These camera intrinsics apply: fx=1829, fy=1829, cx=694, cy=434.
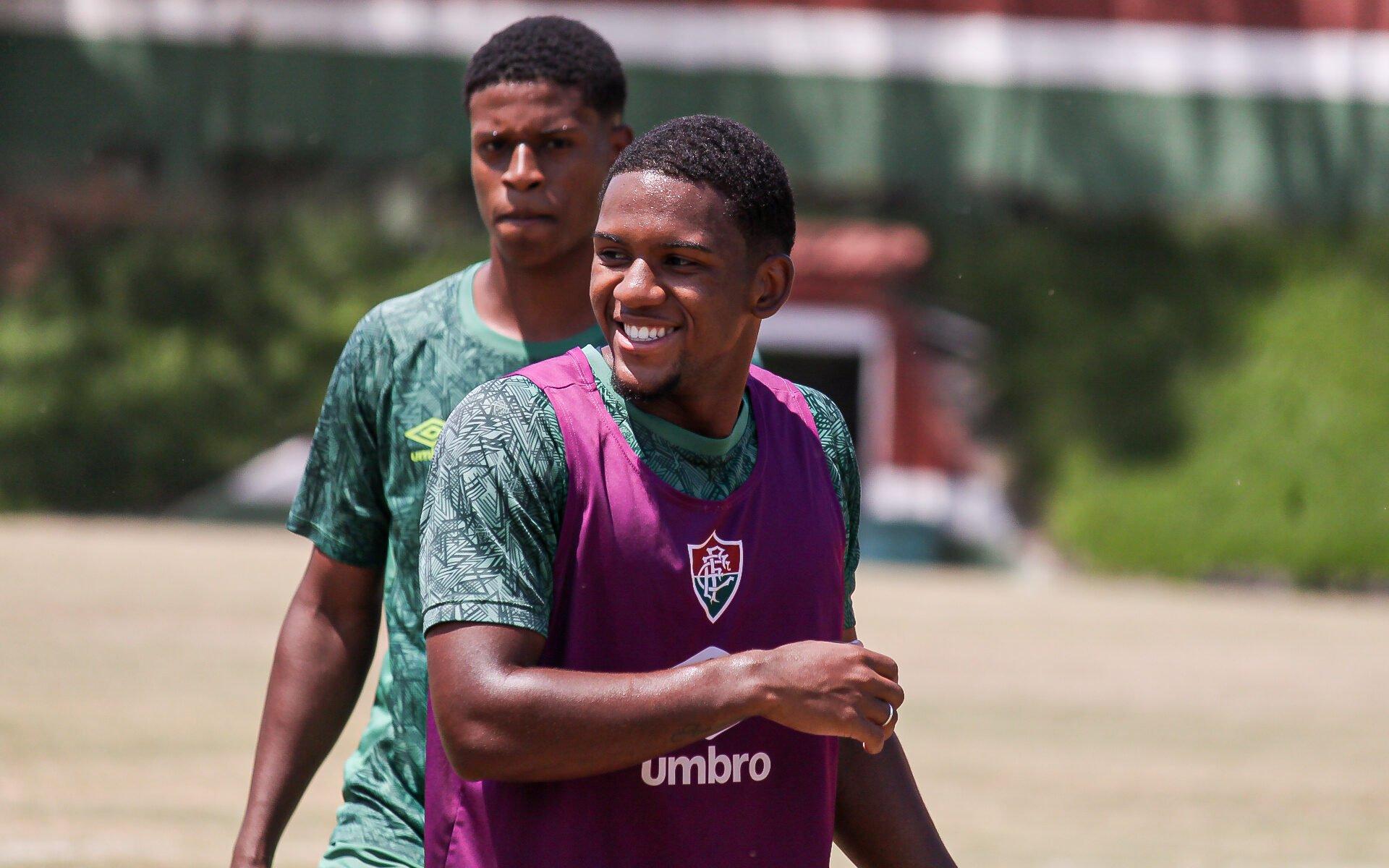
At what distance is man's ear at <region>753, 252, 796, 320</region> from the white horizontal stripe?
18.4m

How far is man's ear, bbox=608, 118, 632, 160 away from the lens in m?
3.46

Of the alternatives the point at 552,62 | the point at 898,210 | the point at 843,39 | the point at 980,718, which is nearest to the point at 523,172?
the point at 552,62

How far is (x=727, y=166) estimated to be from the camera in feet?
7.55

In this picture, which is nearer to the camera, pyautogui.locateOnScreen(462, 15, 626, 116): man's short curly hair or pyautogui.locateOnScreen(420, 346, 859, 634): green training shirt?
pyautogui.locateOnScreen(420, 346, 859, 634): green training shirt

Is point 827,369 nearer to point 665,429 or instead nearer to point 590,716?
point 665,429

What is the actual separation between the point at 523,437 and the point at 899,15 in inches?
763

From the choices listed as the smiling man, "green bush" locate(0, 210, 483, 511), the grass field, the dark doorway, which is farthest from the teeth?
"green bush" locate(0, 210, 483, 511)

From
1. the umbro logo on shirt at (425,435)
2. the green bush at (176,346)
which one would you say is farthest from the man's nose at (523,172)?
the green bush at (176,346)

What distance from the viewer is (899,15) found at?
818 inches

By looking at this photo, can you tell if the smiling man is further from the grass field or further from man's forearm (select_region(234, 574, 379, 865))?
the grass field

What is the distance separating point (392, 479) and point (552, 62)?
838mm

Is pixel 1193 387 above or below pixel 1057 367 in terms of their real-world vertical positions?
below

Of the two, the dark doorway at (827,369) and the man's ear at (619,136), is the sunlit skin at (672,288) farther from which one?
the dark doorway at (827,369)

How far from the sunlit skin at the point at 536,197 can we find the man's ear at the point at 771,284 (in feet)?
2.86
